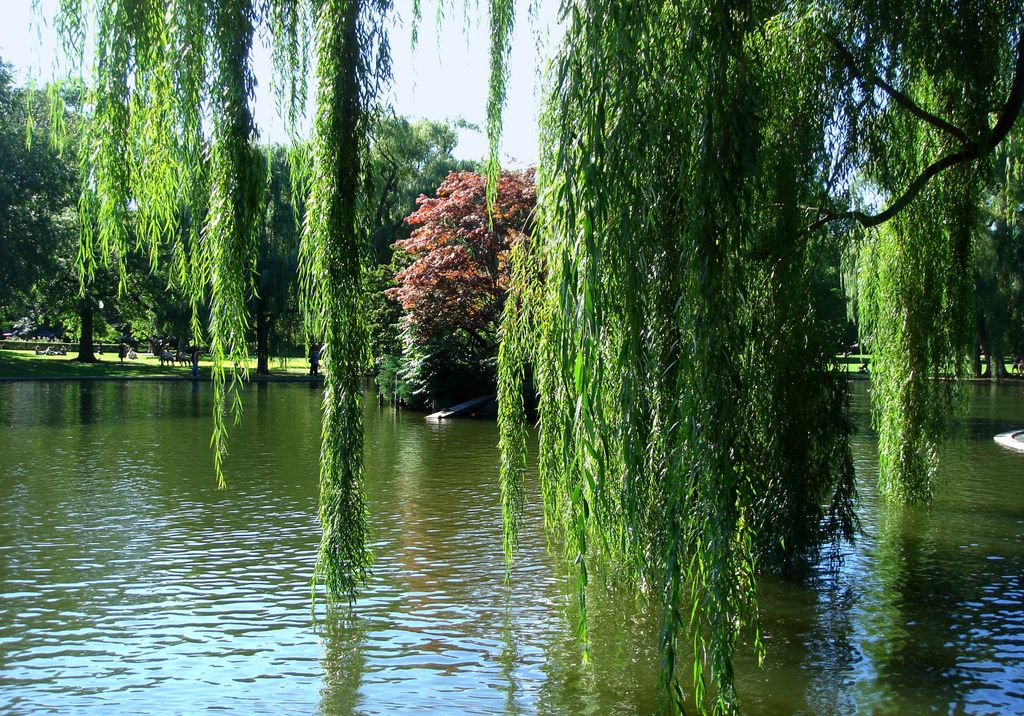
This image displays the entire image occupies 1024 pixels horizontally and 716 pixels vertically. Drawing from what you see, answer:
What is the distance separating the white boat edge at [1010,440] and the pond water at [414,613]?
15.7ft

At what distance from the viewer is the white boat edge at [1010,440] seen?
18828 millimetres

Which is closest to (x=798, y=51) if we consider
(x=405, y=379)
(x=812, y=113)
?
(x=812, y=113)

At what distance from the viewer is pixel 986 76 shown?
23.2ft

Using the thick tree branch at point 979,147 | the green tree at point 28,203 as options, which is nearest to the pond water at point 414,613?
the thick tree branch at point 979,147

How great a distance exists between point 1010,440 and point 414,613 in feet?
52.8

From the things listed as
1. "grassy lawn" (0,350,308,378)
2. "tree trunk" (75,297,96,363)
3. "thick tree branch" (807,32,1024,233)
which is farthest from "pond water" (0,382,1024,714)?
"tree trunk" (75,297,96,363)

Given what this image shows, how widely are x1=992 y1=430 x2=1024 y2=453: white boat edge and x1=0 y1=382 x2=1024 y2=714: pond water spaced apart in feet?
15.7

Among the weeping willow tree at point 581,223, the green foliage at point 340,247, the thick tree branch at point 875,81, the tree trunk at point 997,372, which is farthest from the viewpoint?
the tree trunk at point 997,372

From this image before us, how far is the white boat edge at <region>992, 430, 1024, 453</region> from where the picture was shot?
18.8 meters

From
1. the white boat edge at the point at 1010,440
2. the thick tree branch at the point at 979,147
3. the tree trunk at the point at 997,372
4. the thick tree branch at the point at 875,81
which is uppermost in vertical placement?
the thick tree branch at the point at 875,81

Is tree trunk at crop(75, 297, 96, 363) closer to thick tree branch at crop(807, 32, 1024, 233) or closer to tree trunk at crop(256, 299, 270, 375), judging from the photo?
tree trunk at crop(256, 299, 270, 375)

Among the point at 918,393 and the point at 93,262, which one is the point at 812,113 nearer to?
the point at 918,393

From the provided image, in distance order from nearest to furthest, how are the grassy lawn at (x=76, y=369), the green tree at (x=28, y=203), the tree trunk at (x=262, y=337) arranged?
the green tree at (x=28, y=203), the grassy lawn at (x=76, y=369), the tree trunk at (x=262, y=337)

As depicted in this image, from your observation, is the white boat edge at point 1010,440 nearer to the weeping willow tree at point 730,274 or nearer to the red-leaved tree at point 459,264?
the weeping willow tree at point 730,274
